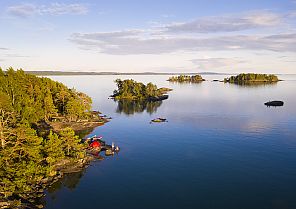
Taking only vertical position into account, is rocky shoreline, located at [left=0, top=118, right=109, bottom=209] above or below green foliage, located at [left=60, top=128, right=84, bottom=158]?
below

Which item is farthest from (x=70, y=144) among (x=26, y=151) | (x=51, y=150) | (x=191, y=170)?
(x=191, y=170)

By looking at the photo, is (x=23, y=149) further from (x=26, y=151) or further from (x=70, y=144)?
(x=70, y=144)

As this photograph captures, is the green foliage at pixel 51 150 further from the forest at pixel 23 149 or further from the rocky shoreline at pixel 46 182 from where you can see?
the rocky shoreline at pixel 46 182

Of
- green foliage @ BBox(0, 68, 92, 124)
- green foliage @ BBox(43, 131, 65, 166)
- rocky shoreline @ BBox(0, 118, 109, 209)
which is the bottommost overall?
rocky shoreline @ BBox(0, 118, 109, 209)

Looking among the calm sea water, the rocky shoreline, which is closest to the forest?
the rocky shoreline

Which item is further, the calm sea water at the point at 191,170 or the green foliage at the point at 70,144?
the green foliage at the point at 70,144

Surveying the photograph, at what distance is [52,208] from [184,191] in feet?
93.9

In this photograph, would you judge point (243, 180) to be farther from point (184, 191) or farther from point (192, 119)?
point (192, 119)

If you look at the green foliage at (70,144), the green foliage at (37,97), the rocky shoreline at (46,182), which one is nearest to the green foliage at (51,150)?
the rocky shoreline at (46,182)

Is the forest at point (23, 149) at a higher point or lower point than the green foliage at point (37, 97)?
lower

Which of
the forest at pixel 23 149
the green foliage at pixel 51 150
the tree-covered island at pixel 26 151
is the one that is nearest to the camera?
the tree-covered island at pixel 26 151

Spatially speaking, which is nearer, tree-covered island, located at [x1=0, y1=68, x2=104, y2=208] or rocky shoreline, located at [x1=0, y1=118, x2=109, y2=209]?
rocky shoreline, located at [x1=0, y1=118, x2=109, y2=209]

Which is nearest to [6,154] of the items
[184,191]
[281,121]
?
[184,191]

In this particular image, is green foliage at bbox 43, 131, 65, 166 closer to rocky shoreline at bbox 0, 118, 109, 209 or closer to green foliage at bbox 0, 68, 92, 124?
rocky shoreline at bbox 0, 118, 109, 209
